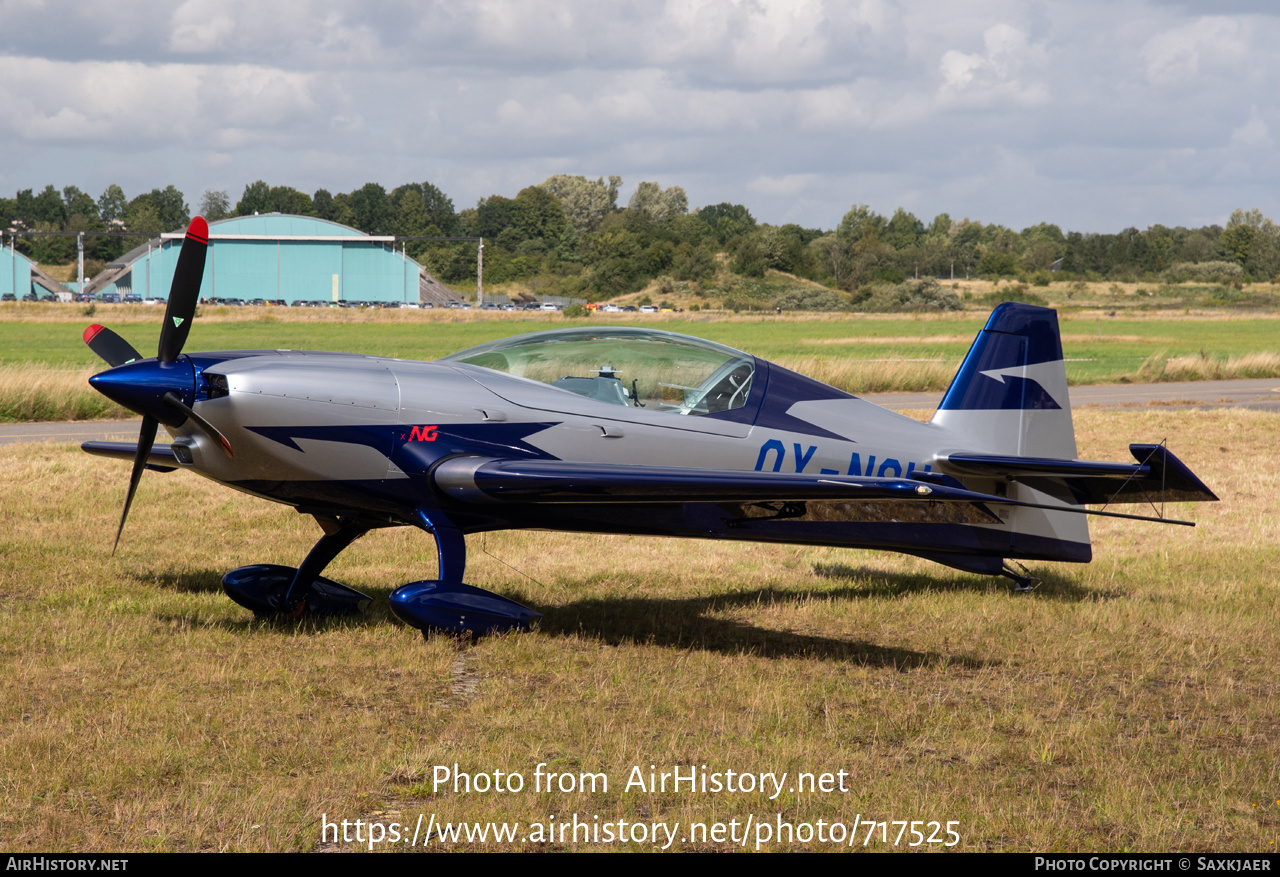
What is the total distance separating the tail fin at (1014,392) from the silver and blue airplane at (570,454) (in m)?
0.03

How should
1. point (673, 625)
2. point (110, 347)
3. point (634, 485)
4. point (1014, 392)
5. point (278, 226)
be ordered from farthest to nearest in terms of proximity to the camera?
1. point (278, 226)
2. point (1014, 392)
3. point (673, 625)
4. point (110, 347)
5. point (634, 485)

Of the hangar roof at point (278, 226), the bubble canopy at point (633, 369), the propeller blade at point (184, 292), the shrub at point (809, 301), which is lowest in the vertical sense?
the bubble canopy at point (633, 369)

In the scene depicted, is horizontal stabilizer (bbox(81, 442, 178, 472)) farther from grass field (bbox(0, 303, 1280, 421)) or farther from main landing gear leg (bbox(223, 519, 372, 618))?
grass field (bbox(0, 303, 1280, 421))

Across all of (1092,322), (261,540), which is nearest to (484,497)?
(261,540)

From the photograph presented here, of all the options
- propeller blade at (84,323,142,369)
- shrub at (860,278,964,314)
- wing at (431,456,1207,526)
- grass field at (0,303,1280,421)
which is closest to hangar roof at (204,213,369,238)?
grass field at (0,303,1280,421)

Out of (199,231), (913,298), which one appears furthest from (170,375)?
(913,298)

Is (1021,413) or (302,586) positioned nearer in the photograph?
(302,586)

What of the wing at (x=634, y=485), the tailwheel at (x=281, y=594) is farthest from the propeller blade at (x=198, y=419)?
the tailwheel at (x=281, y=594)

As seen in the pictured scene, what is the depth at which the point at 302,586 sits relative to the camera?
8.45 meters

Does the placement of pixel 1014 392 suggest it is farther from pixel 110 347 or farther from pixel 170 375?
pixel 110 347

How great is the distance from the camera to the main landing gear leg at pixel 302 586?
8.43 m

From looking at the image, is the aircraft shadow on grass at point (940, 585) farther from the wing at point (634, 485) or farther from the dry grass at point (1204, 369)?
the dry grass at point (1204, 369)

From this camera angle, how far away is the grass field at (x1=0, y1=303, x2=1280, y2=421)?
94.8 feet

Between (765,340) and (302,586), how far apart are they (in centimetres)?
5220
